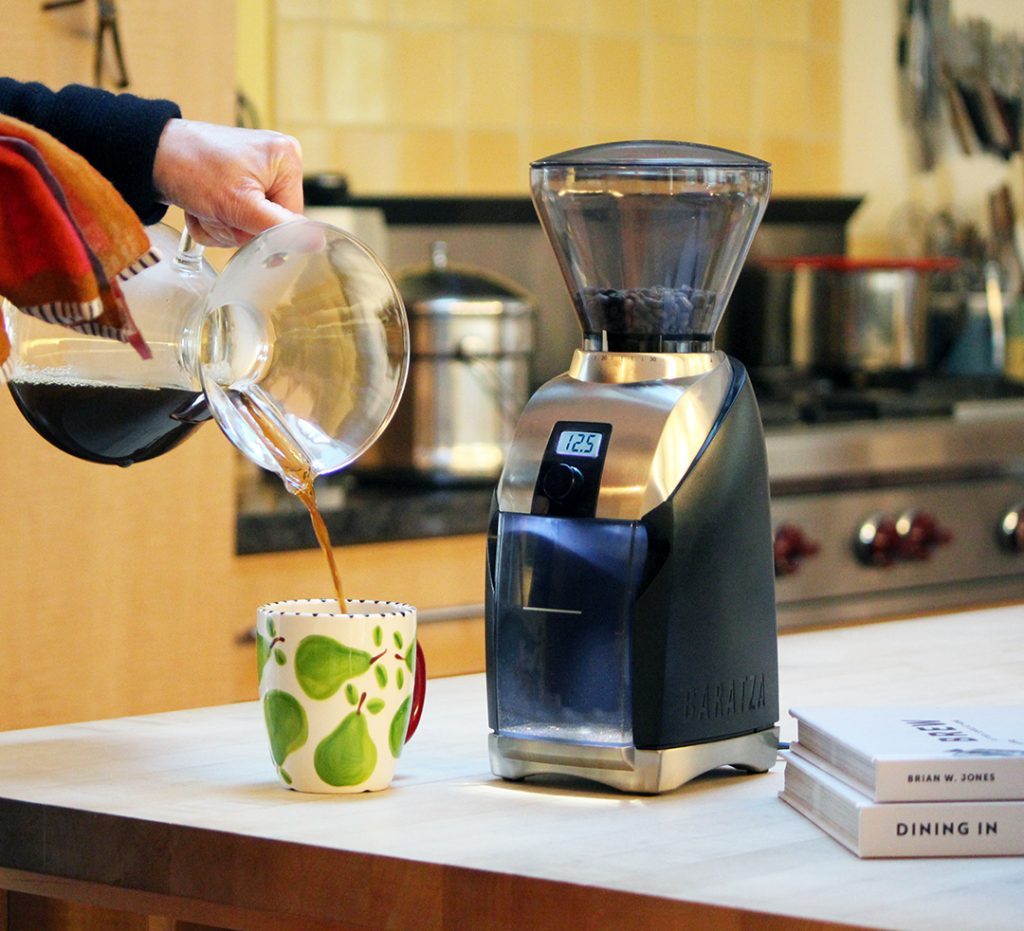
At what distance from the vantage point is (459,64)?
3.07 meters

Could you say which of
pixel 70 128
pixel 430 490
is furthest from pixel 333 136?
pixel 70 128

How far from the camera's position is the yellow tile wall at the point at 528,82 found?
9.59ft

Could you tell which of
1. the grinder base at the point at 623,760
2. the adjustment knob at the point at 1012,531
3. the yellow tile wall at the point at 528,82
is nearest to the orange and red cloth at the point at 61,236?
the grinder base at the point at 623,760

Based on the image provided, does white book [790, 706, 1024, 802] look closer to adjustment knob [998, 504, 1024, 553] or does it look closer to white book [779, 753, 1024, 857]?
white book [779, 753, 1024, 857]

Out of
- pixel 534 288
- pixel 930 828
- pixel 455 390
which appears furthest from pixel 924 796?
pixel 534 288

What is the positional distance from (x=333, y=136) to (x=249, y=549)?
1004mm

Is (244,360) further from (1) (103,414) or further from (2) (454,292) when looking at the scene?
(2) (454,292)

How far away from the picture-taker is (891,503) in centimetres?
285

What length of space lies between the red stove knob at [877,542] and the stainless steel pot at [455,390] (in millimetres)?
603

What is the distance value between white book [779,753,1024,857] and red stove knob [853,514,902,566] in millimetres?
1873

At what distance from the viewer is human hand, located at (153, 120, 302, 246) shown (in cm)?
117

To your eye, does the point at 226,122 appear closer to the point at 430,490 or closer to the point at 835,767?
the point at 430,490

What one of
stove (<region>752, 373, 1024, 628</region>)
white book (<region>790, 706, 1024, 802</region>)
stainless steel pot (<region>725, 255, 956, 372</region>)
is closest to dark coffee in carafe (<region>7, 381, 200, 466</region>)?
white book (<region>790, 706, 1024, 802</region>)

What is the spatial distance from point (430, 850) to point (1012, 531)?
7.42ft
